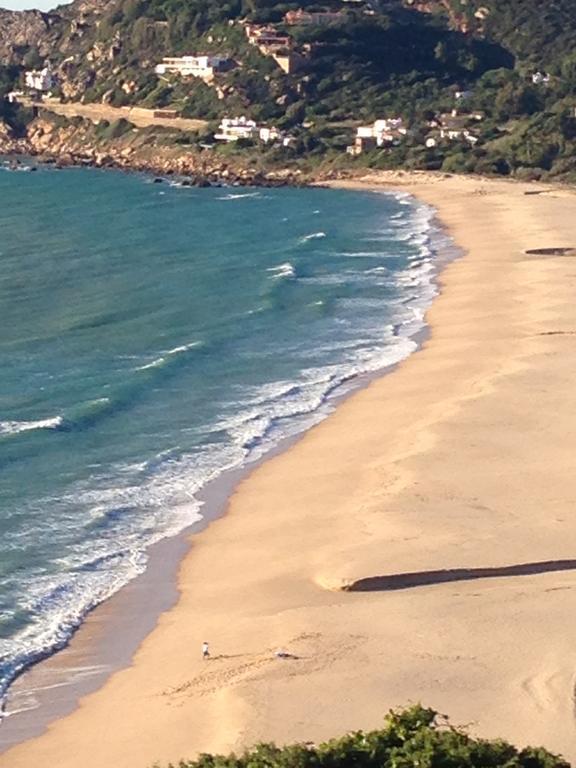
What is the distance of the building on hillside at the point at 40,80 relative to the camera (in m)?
137

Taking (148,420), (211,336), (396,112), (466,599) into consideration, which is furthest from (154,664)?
(396,112)

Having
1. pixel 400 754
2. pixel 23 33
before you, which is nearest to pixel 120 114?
pixel 23 33

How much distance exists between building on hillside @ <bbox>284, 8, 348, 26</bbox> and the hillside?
24.6 inches

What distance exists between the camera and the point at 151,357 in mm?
37406

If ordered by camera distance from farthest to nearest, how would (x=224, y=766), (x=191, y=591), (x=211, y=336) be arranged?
(x=211, y=336) < (x=191, y=591) < (x=224, y=766)

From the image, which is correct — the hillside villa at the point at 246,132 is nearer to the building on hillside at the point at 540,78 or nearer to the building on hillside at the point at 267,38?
the building on hillside at the point at 267,38

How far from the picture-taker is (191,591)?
73.0 ft

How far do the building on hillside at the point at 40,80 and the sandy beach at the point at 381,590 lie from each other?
351ft

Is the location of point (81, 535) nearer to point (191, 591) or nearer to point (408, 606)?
point (191, 591)

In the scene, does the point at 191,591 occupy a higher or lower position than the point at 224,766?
lower

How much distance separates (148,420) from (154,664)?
11960 millimetres

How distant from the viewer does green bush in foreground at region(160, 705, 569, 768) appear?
1256cm

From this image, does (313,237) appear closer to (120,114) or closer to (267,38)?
(120,114)

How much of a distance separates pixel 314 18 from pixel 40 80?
82.6 ft
